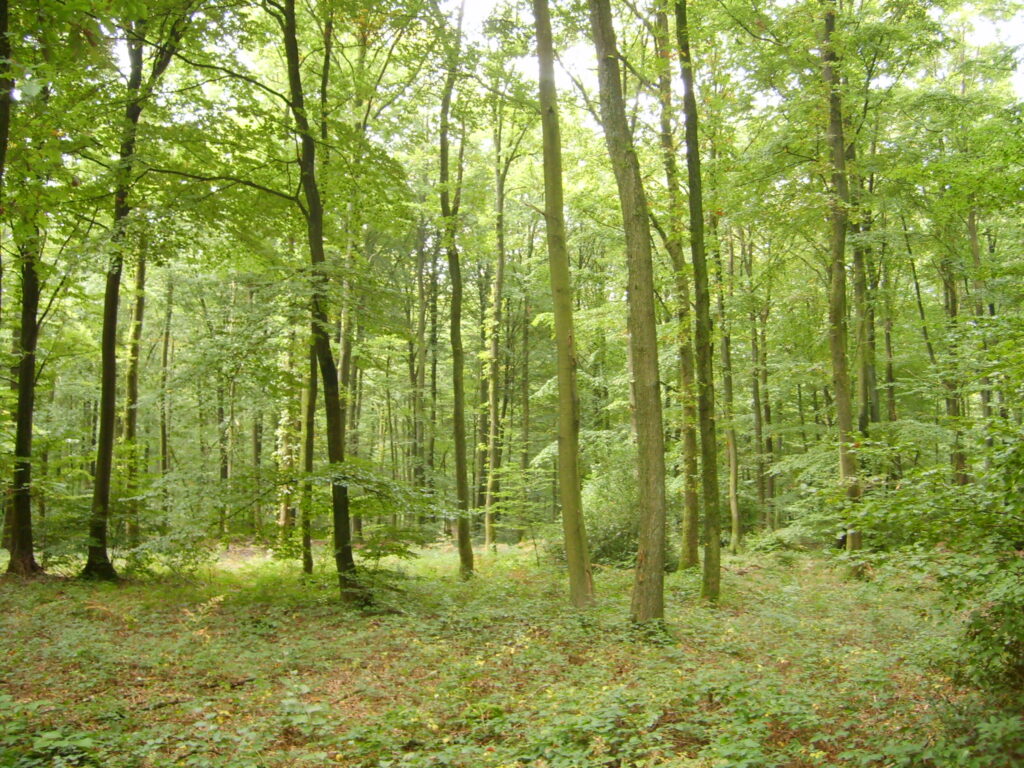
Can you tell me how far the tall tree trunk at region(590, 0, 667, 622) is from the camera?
8.22m

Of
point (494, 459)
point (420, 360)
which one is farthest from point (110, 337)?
point (420, 360)

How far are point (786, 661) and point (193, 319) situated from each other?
987 inches

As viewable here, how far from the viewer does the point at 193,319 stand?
25406 millimetres

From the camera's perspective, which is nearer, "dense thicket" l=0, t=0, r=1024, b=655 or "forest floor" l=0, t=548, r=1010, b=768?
"forest floor" l=0, t=548, r=1010, b=768

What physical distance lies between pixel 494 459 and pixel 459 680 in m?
11.9

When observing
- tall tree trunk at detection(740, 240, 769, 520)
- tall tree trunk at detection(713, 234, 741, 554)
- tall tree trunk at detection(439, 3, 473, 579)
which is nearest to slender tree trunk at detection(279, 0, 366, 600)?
tall tree trunk at detection(439, 3, 473, 579)

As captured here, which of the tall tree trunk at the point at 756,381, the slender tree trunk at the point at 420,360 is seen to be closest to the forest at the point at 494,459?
the tall tree trunk at the point at 756,381

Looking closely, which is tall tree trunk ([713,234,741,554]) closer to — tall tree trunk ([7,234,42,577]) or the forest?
the forest

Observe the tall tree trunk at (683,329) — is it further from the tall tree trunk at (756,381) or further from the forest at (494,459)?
the tall tree trunk at (756,381)

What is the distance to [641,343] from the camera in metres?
8.30

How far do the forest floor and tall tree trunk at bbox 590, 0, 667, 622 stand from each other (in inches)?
29.0

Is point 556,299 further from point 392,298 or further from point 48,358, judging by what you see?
point 48,358

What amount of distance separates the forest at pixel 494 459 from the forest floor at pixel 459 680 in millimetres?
53

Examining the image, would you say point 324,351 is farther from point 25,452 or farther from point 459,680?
point 25,452
